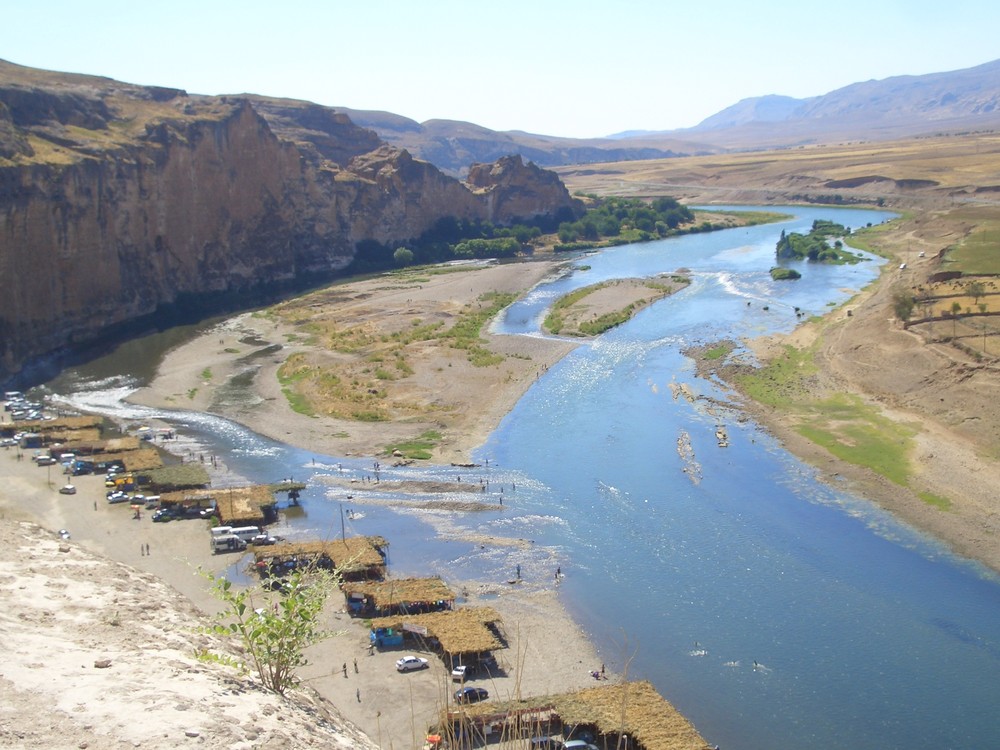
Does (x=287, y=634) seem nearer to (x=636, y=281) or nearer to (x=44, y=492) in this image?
(x=44, y=492)

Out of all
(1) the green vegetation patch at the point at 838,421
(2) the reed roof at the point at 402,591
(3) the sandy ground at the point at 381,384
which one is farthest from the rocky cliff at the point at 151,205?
(1) the green vegetation patch at the point at 838,421

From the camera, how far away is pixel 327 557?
3466 centimetres

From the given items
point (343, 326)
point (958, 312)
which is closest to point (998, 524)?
point (958, 312)

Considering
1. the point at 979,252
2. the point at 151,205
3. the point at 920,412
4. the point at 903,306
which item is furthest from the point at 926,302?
the point at 151,205

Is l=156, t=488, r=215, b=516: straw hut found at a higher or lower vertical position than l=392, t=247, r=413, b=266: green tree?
lower

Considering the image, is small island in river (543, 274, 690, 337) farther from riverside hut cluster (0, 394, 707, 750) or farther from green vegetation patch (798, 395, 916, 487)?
riverside hut cluster (0, 394, 707, 750)

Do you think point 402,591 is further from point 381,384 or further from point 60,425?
point 381,384

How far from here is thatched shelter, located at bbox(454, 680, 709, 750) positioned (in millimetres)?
23156

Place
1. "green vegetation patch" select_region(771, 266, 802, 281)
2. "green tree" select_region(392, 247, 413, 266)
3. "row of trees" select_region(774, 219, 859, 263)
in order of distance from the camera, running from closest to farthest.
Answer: "green vegetation patch" select_region(771, 266, 802, 281)
"row of trees" select_region(774, 219, 859, 263)
"green tree" select_region(392, 247, 413, 266)

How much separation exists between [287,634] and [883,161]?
574ft

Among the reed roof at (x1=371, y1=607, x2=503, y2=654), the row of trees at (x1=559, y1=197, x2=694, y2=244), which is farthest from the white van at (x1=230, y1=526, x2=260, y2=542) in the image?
the row of trees at (x1=559, y1=197, x2=694, y2=244)

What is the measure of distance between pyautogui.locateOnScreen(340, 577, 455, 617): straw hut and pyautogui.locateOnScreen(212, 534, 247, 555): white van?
5970 mm

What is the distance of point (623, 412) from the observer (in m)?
53.1

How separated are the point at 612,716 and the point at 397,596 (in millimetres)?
9494
